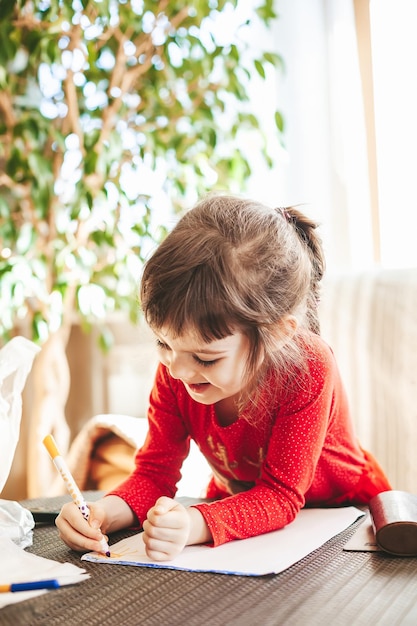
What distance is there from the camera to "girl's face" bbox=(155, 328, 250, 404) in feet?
2.98

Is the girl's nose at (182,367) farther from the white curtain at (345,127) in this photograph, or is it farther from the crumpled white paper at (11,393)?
the white curtain at (345,127)

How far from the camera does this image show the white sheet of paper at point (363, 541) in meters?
0.84

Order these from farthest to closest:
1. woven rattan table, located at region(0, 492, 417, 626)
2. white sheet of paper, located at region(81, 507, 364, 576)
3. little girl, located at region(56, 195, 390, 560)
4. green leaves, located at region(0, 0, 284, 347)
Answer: green leaves, located at region(0, 0, 284, 347), little girl, located at region(56, 195, 390, 560), white sheet of paper, located at region(81, 507, 364, 576), woven rattan table, located at region(0, 492, 417, 626)

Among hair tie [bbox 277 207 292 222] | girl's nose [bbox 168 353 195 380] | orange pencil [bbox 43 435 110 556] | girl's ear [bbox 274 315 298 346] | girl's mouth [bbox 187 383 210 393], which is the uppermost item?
hair tie [bbox 277 207 292 222]

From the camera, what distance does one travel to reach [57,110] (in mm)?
2285

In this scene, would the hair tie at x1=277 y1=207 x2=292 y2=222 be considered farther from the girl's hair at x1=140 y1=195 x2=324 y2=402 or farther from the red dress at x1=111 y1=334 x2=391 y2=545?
the red dress at x1=111 y1=334 x2=391 y2=545

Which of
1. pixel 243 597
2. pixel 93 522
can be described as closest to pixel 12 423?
pixel 93 522

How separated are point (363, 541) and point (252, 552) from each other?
13 cm

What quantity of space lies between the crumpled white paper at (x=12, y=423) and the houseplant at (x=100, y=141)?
0.90 metres

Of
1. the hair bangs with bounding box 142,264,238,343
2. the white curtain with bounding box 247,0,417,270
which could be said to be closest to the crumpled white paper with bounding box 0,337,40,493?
the hair bangs with bounding box 142,264,238,343

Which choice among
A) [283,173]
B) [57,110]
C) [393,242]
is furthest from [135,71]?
[393,242]

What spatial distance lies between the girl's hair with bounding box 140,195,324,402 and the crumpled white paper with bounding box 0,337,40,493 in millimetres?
184

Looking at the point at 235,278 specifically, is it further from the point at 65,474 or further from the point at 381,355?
the point at 381,355

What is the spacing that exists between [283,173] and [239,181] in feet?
0.59
